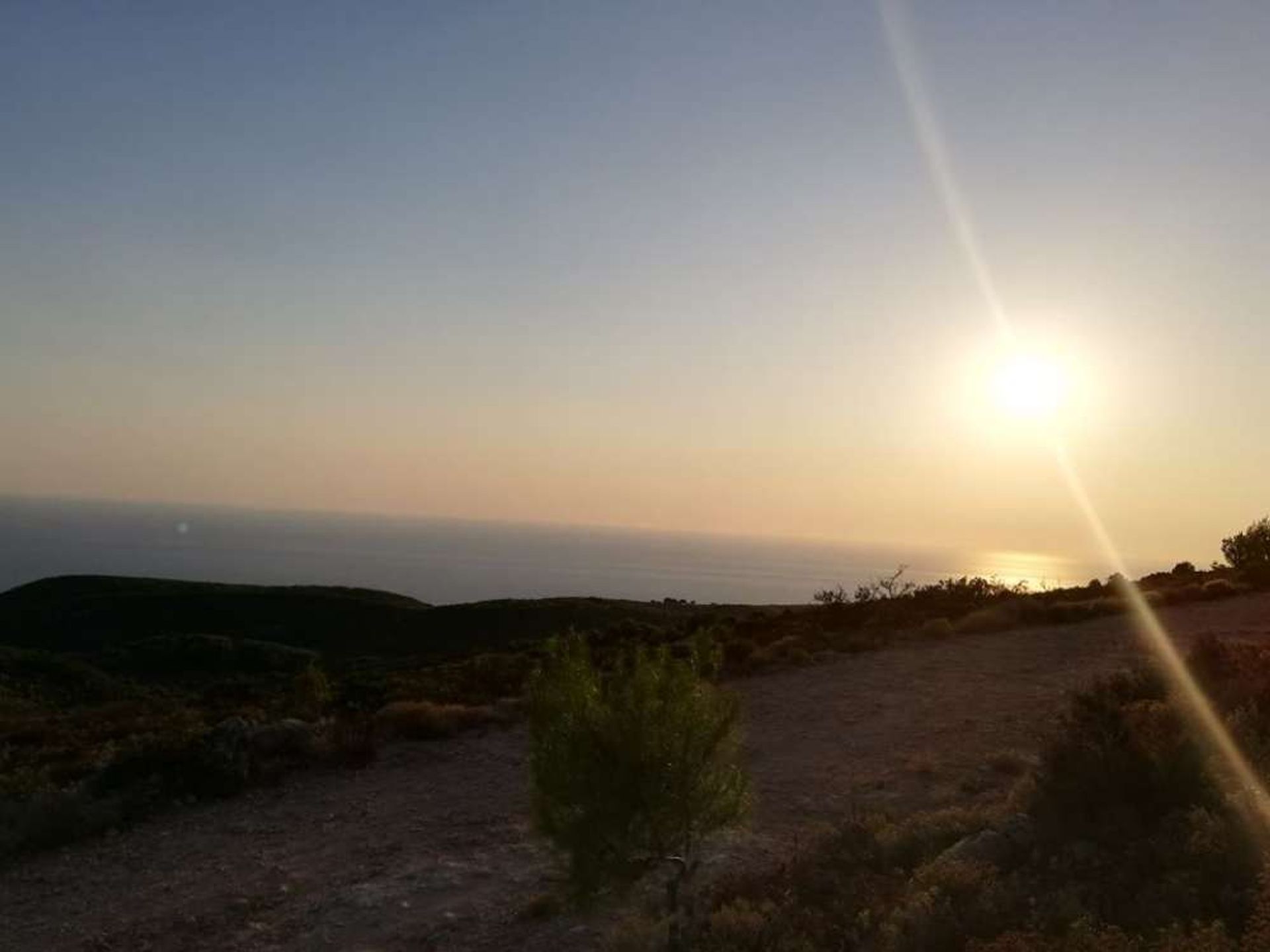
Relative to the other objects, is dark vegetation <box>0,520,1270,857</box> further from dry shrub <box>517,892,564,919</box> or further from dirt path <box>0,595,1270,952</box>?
dry shrub <box>517,892,564,919</box>

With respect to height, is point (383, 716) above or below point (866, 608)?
below

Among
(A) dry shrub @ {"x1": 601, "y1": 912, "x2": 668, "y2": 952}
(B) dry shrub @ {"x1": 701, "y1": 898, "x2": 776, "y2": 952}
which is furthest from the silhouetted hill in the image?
(B) dry shrub @ {"x1": 701, "y1": 898, "x2": 776, "y2": 952}

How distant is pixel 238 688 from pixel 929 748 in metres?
25.1

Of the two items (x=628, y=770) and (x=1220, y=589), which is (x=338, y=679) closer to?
(x=1220, y=589)

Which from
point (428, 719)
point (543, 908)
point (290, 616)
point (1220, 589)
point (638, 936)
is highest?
point (1220, 589)

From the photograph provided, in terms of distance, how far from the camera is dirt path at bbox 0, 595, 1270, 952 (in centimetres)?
1060

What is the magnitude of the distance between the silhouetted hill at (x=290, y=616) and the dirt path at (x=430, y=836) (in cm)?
3608

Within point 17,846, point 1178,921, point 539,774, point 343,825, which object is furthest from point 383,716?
point 1178,921

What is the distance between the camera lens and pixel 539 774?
27.5 feet

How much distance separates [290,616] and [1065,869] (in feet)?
259

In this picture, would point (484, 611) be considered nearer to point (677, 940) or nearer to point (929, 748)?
point (929, 748)

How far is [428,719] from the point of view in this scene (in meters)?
18.7

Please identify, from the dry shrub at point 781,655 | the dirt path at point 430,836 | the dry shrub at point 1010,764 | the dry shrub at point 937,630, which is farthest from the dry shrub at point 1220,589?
the dry shrub at point 1010,764

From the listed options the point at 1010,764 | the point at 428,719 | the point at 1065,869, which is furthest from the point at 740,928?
the point at 428,719
